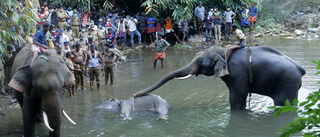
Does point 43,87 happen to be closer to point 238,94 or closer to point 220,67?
point 220,67

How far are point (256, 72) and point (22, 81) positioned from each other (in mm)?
4571

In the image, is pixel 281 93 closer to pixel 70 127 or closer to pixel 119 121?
pixel 119 121

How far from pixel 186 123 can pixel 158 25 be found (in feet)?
39.8

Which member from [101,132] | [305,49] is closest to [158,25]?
[305,49]

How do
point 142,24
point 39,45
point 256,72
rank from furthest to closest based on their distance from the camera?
point 142,24, point 256,72, point 39,45

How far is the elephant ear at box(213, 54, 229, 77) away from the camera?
7.42 metres

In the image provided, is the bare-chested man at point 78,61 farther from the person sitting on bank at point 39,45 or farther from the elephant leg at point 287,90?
the elephant leg at point 287,90

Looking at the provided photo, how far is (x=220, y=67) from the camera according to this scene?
7469 mm

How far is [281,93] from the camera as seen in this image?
743cm

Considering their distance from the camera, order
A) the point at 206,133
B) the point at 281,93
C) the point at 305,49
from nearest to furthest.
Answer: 1. the point at 206,133
2. the point at 281,93
3. the point at 305,49

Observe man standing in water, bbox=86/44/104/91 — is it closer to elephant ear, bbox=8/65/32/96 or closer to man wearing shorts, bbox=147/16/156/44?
elephant ear, bbox=8/65/32/96

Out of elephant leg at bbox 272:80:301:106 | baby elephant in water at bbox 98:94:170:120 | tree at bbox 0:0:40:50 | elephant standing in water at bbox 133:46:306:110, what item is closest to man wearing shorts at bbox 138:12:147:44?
tree at bbox 0:0:40:50

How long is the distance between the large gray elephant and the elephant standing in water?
290cm

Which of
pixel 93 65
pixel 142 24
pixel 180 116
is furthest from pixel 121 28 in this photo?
pixel 180 116
